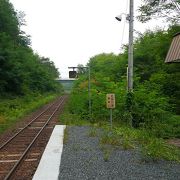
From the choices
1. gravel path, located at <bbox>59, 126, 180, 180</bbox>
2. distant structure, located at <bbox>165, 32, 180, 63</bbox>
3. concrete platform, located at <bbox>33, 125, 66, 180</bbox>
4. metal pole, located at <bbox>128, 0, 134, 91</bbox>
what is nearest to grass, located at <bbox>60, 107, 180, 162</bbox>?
gravel path, located at <bbox>59, 126, 180, 180</bbox>

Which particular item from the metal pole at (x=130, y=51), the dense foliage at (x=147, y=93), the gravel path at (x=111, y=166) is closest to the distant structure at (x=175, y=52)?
the gravel path at (x=111, y=166)

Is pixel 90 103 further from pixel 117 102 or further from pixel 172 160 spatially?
pixel 172 160

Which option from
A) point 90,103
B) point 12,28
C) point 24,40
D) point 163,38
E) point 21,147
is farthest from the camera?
point 24,40

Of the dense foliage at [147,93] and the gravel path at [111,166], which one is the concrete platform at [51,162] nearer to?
the gravel path at [111,166]

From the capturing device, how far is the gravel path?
34.4 ft

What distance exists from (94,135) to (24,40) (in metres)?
60.7

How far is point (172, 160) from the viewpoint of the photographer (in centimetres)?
1290

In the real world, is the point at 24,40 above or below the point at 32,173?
above

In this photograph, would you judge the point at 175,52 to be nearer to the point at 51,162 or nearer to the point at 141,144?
the point at 51,162

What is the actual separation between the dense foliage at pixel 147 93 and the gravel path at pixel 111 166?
6.41 metres

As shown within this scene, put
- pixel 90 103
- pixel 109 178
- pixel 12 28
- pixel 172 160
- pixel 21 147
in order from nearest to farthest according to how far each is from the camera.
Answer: pixel 109 178 < pixel 172 160 < pixel 21 147 < pixel 90 103 < pixel 12 28

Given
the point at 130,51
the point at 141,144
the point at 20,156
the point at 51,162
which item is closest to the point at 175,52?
the point at 51,162

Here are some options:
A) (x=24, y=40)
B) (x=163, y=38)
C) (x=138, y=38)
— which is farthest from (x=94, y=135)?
(x=24, y=40)

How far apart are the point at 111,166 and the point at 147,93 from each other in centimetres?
1372
